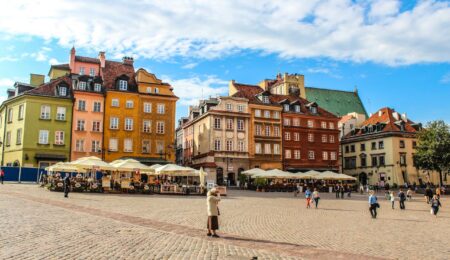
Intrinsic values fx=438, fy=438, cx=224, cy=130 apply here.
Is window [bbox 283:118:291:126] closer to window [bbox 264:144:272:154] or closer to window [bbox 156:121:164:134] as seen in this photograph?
window [bbox 264:144:272:154]

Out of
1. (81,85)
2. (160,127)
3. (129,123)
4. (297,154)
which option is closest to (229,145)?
(160,127)

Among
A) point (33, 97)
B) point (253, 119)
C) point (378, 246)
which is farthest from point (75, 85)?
point (378, 246)

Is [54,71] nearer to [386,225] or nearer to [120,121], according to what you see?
[120,121]

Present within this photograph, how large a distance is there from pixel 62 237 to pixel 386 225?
13.4 metres

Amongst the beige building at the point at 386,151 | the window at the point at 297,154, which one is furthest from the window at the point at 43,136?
the beige building at the point at 386,151

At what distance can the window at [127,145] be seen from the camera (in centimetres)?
5459

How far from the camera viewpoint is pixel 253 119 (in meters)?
64.6

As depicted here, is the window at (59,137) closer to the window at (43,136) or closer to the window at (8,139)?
the window at (43,136)

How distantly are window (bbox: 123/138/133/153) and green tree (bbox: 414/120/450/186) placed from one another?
3729 cm

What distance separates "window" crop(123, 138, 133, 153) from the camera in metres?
54.6

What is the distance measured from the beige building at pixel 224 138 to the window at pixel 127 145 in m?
10.5

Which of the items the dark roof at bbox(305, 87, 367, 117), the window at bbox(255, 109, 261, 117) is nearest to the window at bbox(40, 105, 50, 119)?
the window at bbox(255, 109, 261, 117)

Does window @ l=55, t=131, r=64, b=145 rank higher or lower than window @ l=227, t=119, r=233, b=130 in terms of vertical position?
lower

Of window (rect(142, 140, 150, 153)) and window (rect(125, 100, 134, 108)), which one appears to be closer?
window (rect(142, 140, 150, 153))
